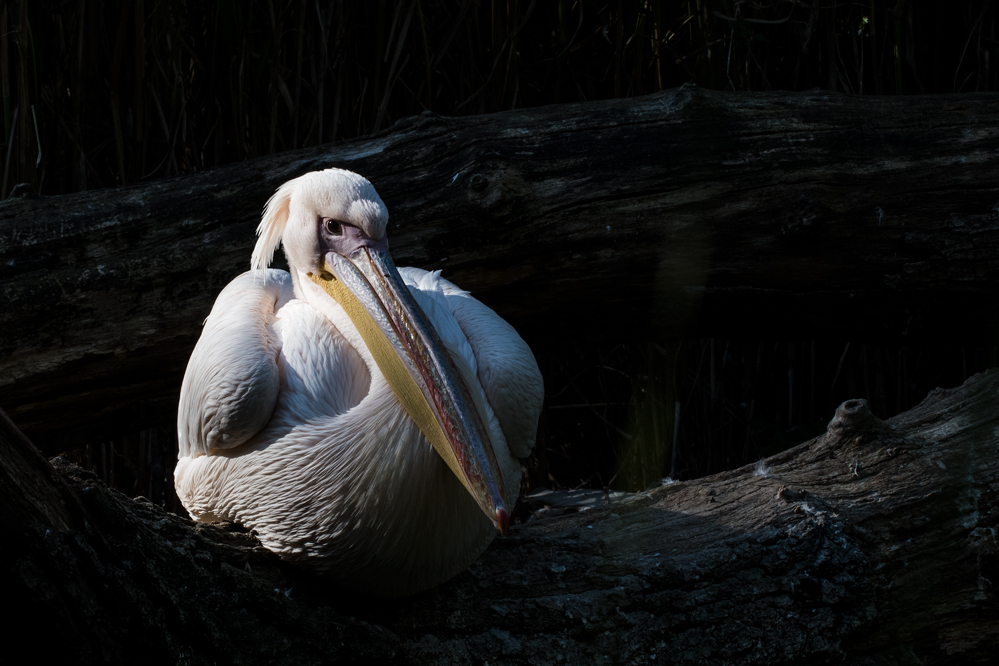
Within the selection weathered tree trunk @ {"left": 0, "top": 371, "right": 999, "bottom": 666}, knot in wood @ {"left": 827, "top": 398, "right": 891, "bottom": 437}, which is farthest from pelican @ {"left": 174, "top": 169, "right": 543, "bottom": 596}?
knot in wood @ {"left": 827, "top": 398, "right": 891, "bottom": 437}

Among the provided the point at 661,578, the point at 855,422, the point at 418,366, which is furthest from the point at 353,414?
the point at 855,422

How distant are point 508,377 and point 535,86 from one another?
2.41m

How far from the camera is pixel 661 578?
1930mm

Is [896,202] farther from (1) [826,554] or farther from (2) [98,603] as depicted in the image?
(2) [98,603]

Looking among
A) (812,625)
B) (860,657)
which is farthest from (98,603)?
(860,657)

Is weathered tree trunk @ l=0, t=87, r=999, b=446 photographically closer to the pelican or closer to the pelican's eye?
the pelican

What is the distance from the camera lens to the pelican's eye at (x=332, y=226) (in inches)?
81.5

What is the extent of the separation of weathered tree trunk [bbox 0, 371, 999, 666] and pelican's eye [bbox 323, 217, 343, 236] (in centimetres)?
76

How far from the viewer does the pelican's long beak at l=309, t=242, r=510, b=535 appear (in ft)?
5.30

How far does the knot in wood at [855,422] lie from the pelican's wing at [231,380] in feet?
4.78

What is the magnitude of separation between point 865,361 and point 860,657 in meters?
2.34

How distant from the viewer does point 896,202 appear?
2900mm

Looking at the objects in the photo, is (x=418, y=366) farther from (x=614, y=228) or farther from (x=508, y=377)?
(x=614, y=228)

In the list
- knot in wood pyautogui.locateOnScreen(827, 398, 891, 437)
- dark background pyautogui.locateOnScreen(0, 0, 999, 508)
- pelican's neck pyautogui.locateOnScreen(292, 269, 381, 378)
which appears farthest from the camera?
dark background pyautogui.locateOnScreen(0, 0, 999, 508)
